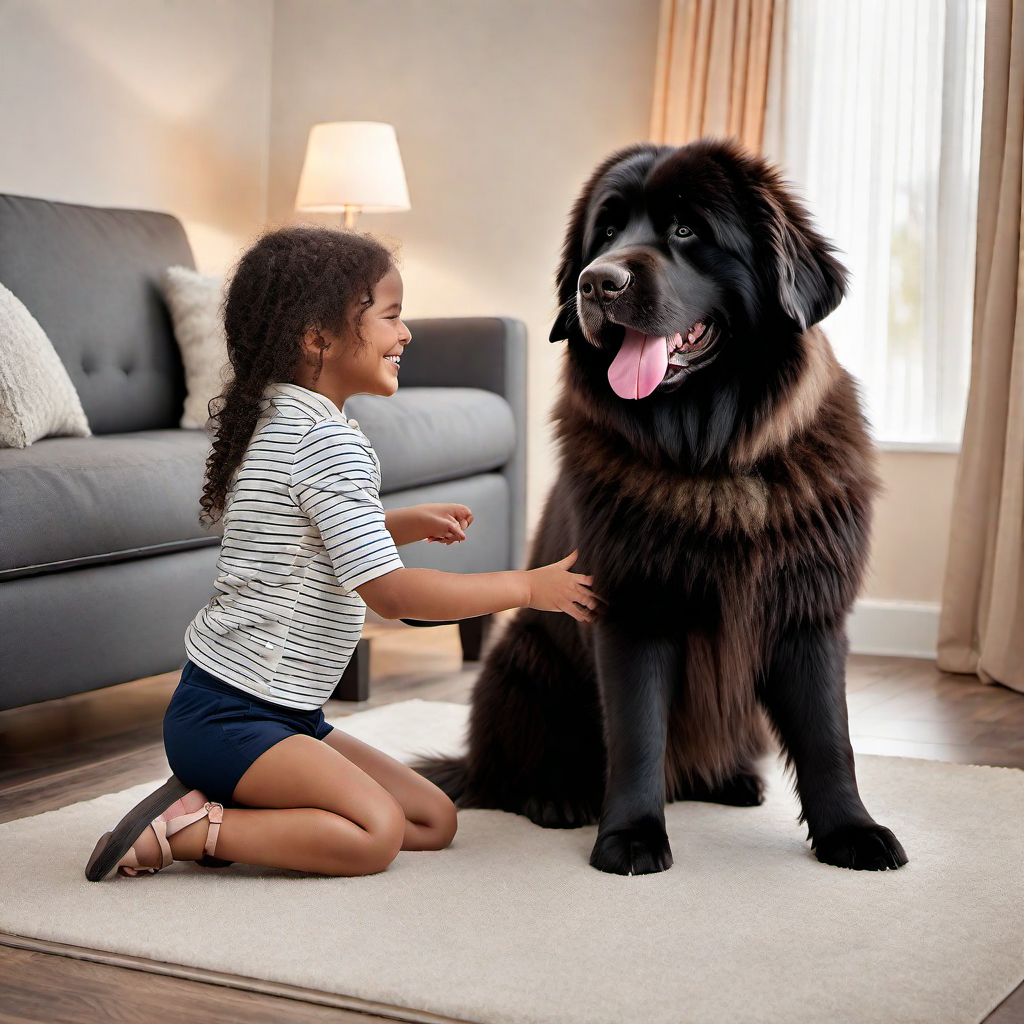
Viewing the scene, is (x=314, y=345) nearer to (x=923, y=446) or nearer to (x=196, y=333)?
(x=196, y=333)

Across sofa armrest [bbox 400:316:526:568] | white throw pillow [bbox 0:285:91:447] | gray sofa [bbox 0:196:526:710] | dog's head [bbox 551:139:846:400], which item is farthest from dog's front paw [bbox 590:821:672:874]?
sofa armrest [bbox 400:316:526:568]

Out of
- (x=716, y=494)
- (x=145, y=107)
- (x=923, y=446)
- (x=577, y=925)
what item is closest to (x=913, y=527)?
(x=923, y=446)

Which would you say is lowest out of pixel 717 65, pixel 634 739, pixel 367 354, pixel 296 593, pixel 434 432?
pixel 634 739

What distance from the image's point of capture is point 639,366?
1.51 m

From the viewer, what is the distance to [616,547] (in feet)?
5.12

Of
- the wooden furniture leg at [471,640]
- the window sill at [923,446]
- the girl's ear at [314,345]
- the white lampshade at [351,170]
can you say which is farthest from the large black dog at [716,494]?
the white lampshade at [351,170]

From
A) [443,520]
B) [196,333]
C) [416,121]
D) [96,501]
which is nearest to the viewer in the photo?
[443,520]

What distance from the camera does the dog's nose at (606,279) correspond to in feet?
4.72

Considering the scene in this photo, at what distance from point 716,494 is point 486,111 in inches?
109

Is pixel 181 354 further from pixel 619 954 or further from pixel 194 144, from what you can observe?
pixel 619 954

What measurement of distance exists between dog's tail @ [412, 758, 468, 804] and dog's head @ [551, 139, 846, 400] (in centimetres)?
67

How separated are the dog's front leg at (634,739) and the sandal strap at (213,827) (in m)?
0.46

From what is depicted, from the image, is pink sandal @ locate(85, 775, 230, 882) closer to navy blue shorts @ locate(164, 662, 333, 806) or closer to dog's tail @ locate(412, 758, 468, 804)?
navy blue shorts @ locate(164, 662, 333, 806)

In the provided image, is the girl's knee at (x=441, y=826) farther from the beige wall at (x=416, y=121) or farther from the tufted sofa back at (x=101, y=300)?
the beige wall at (x=416, y=121)
